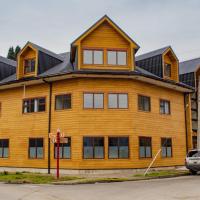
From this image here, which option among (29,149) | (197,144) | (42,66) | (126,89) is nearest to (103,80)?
(126,89)

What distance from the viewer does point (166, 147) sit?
2770 centimetres

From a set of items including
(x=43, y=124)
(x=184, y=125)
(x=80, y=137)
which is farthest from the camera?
(x=184, y=125)

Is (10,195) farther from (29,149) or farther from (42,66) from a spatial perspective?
(42,66)

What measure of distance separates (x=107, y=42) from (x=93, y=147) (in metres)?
8.24

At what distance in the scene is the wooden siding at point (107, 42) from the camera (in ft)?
83.6

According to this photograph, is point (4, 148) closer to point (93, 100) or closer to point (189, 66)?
point (93, 100)

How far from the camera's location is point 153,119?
86.9ft

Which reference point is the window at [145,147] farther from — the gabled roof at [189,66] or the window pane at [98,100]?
the gabled roof at [189,66]

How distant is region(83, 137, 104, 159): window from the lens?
23906 mm

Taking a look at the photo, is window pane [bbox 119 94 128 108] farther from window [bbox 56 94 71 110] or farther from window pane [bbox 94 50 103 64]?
window [bbox 56 94 71 110]

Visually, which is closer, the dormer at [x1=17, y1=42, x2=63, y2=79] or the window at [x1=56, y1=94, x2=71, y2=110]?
the window at [x1=56, y1=94, x2=71, y2=110]

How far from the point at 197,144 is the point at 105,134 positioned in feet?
40.8

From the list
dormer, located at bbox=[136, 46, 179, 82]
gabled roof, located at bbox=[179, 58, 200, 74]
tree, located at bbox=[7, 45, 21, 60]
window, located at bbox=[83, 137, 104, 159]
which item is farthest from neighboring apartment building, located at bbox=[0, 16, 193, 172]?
tree, located at bbox=[7, 45, 21, 60]

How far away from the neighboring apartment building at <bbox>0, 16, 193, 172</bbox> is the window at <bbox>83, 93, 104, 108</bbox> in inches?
2.9
